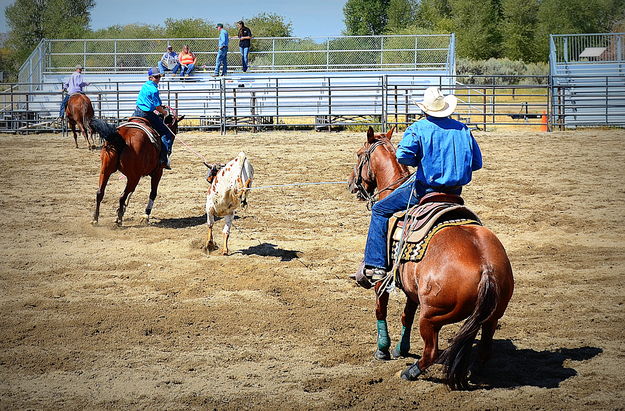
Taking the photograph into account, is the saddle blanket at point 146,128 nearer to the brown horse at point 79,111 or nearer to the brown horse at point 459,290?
the brown horse at point 459,290

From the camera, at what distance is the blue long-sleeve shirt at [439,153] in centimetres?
514

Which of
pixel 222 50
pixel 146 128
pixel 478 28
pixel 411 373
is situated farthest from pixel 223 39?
pixel 478 28

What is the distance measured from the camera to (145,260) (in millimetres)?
8781

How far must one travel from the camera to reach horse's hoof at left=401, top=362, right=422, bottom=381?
Result: 511cm

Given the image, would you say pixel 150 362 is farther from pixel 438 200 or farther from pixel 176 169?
pixel 176 169

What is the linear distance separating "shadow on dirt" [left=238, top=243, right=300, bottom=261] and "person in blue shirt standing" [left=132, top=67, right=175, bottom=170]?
292 cm

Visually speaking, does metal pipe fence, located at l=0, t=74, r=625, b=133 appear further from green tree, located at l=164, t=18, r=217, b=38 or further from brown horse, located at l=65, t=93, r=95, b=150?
green tree, located at l=164, t=18, r=217, b=38

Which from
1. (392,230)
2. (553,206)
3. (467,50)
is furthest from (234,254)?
(467,50)

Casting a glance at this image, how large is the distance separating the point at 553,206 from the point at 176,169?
8.03 meters

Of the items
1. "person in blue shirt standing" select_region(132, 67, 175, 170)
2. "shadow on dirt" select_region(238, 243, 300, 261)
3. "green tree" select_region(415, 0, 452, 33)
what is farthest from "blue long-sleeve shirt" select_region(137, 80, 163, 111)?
"green tree" select_region(415, 0, 452, 33)

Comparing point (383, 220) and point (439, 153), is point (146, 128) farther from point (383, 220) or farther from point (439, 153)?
point (439, 153)

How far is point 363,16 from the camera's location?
71.2 m

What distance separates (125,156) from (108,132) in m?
0.49

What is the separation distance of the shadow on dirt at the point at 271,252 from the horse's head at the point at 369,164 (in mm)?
2532
